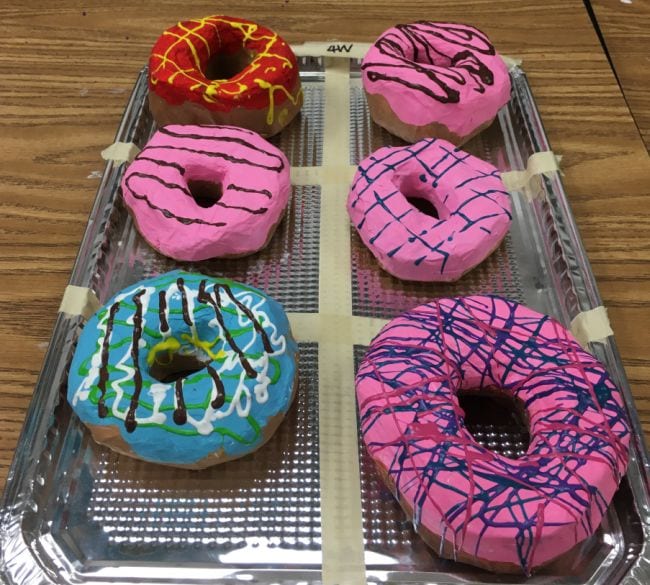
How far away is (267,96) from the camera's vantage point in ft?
4.82

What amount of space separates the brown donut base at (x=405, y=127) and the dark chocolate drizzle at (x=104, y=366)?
30.4 inches

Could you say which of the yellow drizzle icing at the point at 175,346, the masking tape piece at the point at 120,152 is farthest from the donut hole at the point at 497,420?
the masking tape piece at the point at 120,152

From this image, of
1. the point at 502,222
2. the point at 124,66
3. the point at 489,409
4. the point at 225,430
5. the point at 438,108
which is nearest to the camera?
the point at 225,430

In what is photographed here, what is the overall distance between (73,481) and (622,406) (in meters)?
0.91

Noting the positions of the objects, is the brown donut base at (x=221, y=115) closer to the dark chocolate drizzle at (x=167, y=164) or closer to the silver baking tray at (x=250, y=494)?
the dark chocolate drizzle at (x=167, y=164)

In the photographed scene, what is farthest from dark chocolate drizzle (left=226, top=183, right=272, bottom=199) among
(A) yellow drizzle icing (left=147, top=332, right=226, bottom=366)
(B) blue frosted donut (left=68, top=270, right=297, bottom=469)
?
(A) yellow drizzle icing (left=147, top=332, right=226, bottom=366)

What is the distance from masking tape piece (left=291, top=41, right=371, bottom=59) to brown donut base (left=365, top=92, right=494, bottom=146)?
24 centimetres

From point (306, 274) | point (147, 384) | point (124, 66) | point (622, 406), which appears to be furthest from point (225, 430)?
point (124, 66)

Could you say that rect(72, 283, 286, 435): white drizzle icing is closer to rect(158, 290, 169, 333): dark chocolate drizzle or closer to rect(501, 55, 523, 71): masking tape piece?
rect(158, 290, 169, 333): dark chocolate drizzle

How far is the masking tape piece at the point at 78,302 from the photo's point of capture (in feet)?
3.98

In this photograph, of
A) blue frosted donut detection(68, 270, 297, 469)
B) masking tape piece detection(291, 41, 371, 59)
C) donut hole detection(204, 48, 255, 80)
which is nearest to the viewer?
blue frosted donut detection(68, 270, 297, 469)

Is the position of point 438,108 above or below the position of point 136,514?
above

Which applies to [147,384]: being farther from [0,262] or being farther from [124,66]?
[124,66]

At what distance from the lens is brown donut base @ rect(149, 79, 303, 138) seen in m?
1.46
